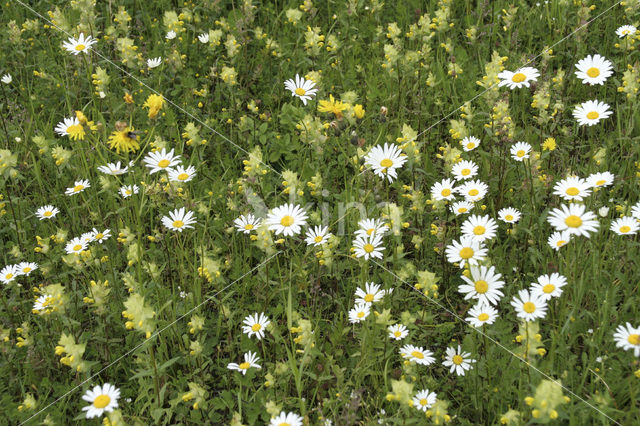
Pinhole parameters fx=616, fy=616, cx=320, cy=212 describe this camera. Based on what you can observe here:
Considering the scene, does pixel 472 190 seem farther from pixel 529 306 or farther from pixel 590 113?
pixel 529 306

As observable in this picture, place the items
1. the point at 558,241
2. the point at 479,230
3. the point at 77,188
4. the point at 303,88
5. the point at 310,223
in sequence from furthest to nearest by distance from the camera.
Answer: the point at 303,88
the point at 77,188
the point at 310,223
the point at 479,230
the point at 558,241

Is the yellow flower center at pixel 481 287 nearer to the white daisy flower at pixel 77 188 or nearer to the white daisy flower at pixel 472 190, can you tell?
the white daisy flower at pixel 472 190

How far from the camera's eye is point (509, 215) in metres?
3.05

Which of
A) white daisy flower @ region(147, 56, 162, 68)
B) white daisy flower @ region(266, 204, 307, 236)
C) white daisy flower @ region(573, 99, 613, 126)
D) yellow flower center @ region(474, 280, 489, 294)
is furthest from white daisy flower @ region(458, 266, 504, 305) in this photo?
white daisy flower @ region(147, 56, 162, 68)

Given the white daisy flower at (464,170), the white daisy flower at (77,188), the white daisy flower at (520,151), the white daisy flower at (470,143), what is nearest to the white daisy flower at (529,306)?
the white daisy flower at (464,170)

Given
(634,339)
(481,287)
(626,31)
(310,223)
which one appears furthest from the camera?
(626,31)

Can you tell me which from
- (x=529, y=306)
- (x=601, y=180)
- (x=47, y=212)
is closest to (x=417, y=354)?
(x=529, y=306)

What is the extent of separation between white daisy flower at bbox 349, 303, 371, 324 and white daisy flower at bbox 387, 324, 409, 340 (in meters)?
0.12

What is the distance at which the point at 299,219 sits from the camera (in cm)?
288

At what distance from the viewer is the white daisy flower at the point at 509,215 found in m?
3.02

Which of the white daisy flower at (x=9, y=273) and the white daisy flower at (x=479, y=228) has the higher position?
the white daisy flower at (x=9, y=273)

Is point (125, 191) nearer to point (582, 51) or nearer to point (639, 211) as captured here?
point (639, 211)

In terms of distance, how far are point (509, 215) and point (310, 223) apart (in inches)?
40.2

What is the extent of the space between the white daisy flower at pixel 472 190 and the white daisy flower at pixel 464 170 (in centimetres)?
5
